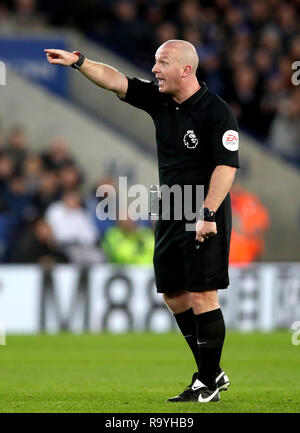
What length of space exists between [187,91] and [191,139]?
298mm

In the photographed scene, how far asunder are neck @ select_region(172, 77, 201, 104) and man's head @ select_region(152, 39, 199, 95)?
0.02 metres

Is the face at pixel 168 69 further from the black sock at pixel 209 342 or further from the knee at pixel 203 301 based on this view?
the black sock at pixel 209 342

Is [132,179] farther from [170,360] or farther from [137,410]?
[137,410]

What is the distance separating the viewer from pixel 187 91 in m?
6.51

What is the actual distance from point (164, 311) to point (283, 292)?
150cm

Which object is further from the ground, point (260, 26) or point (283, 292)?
point (260, 26)

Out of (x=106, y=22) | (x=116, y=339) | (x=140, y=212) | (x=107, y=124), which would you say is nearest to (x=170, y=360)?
(x=116, y=339)

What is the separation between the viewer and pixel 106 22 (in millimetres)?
17031

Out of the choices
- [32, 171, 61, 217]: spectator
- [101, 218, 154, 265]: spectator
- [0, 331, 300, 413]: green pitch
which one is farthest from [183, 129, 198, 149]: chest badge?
[32, 171, 61, 217]: spectator

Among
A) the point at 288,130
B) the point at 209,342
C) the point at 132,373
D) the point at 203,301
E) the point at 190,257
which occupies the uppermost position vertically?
the point at 288,130

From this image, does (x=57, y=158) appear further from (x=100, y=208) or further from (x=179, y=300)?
(x=179, y=300)

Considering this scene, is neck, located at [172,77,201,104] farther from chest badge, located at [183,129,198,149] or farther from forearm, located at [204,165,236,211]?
forearm, located at [204,165,236,211]

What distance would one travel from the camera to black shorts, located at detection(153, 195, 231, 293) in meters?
6.36

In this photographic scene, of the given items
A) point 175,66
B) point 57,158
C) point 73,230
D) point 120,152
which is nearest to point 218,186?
point 175,66
